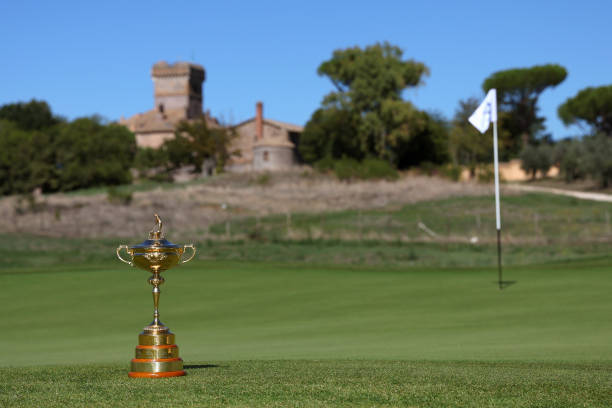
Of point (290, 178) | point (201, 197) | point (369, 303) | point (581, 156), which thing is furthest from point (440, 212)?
point (369, 303)

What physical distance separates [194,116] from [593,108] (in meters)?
74.0

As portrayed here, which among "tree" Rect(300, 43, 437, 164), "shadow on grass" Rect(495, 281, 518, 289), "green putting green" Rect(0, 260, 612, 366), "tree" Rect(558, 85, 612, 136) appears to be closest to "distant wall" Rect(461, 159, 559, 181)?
"tree" Rect(558, 85, 612, 136)

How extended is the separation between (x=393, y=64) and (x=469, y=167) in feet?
53.4

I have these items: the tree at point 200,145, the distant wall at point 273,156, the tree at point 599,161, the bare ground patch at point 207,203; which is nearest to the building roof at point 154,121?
the distant wall at point 273,156

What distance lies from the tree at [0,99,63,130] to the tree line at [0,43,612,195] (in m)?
20.5

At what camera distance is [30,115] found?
420ft

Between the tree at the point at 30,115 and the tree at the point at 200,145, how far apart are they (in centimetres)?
3789

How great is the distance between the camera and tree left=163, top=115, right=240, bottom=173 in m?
94.2

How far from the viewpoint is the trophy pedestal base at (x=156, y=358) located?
23.2 ft

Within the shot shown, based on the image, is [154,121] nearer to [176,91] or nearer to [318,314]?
[176,91]

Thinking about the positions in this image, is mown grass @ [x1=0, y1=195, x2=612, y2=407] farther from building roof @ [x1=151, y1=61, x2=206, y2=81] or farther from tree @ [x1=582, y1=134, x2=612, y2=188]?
building roof @ [x1=151, y1=61, x2=206, y2=81]

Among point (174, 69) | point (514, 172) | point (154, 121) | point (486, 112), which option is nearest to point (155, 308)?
point (486, 112)

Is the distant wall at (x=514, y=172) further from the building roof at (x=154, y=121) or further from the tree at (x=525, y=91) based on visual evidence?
the building roof at (x=154, y=121)

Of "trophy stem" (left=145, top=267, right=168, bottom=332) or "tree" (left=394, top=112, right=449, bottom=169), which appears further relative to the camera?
"tree" (left=394, top=112, right=449, bottom=169)
